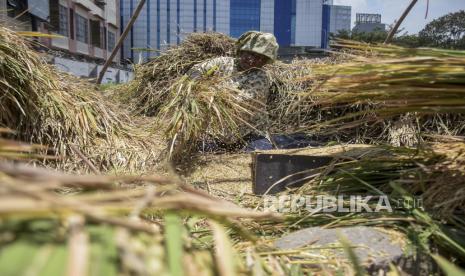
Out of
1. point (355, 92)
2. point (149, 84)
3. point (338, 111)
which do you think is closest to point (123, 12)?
point (149, 84)

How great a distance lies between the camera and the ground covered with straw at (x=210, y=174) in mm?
423

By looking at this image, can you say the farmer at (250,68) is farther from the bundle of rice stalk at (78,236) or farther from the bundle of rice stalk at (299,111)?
the bundle of rice stalk at (78,236)

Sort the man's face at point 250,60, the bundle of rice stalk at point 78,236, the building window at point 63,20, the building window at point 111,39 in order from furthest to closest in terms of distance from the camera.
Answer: the building window at point 111,39 → the building window at point 63,20 → the man's face at point 250,60 → the bundle of rice stalk at point 78,236

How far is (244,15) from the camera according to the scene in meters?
26.8

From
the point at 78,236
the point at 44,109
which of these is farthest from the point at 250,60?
the point at 78,236

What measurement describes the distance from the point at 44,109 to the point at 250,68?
1377mm

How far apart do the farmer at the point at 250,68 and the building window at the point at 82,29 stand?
16831mm

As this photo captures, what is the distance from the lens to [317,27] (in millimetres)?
27328

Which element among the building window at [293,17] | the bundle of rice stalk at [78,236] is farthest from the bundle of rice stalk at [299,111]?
the building window at [293,17]

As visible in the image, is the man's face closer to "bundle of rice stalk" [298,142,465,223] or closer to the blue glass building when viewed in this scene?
"bundle of rice stalk" [298,142,465,223]

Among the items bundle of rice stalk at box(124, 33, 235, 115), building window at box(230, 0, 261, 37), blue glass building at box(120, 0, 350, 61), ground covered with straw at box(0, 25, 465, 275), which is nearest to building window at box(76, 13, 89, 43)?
blue glass building at box(120, 0, 350, 61)

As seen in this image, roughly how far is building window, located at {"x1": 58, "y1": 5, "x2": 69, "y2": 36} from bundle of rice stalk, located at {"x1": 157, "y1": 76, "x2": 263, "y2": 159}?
15079 millimetres

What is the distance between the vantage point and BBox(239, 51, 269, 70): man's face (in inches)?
119

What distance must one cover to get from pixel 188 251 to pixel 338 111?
267cm
